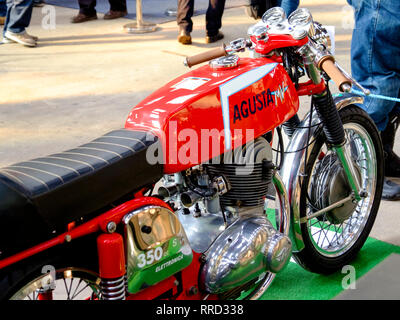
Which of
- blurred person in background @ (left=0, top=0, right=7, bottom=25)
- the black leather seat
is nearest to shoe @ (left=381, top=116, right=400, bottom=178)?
the black leather seat

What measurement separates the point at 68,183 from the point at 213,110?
52 cm

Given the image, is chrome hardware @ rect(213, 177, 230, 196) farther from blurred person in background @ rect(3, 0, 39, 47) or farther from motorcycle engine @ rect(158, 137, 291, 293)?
blurred person in background @ rect(3, 0, 39, 47)

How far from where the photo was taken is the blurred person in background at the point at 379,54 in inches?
120

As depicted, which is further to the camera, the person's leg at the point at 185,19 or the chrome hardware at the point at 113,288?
the person's leg at the point at 185,19

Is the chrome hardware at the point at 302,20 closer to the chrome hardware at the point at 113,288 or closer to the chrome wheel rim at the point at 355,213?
the chrome wheel rim at the point at 355,213

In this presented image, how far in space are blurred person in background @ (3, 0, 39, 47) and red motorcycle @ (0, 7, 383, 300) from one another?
4320 mm

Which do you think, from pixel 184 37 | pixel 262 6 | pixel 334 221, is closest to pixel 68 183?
pixel 334 221

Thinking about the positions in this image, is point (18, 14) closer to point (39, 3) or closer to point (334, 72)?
point (39, 3)

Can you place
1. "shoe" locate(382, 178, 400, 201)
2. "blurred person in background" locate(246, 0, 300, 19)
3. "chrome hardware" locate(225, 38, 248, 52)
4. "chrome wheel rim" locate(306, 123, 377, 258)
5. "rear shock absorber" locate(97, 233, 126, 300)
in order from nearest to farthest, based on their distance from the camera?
1. "rear shock absorber" locate(97, 233, 126, 300)
2. "chrome hardware" locate(225, 38, 248, 52)
3. "chrome wheel rim" locate(306, 123, 377, 258)
4. "shoe" locate(382, 178, 400, 201)
5. "blurred person in background" locate(246, 0, 300, 19)

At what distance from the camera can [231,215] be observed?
6.79 ft

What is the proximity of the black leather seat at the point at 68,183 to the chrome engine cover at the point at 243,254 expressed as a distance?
0.36 meters

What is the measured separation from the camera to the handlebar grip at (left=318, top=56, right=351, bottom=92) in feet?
6.16

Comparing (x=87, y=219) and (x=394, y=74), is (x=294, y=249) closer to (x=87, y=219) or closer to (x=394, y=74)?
(x=87, y=219)

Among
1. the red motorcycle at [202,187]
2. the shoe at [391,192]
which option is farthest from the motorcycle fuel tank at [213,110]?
the shoe at [391,192]
